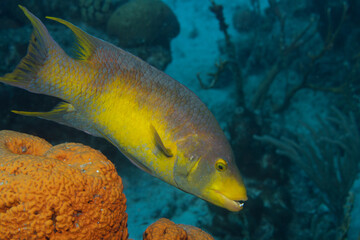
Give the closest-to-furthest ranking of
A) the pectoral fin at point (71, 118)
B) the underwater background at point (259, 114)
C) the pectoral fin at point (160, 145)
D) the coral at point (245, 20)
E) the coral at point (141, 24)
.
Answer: the pectoral fin at point (160, 145) → the pectoral fin at point (71, 118) → the underwater background at point (259, 114) → the coral at point (141, 24) → the coral at point (245, 20)

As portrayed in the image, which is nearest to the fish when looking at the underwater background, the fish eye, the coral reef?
the fish eye

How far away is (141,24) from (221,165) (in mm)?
7137

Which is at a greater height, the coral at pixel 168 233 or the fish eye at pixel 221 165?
the fish eye at pixel 221 165

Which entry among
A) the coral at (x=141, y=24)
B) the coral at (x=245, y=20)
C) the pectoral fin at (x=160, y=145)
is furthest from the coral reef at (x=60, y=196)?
the coral at (x=245, y=20)

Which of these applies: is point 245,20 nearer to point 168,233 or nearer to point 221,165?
point 221,165

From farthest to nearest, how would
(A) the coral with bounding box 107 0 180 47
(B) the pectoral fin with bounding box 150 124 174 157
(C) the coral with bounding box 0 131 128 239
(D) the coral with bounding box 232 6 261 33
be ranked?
(D) the coral with bounding box 232 6 261 33
(A) the coral with bounding box 107 0 180 47
(B) the pectoral fin with bounding box 150 124 174 157
(C) the coral with bounding box 0 131 128 239

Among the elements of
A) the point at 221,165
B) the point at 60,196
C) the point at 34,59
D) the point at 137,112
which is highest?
the point at 34,59

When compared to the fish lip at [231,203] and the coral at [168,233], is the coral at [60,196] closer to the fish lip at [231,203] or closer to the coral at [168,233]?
the coral at [168,233]

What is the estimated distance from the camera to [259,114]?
521cm

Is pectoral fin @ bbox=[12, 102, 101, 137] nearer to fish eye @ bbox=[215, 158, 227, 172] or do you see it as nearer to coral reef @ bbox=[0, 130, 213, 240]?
coral reef @ bbox=[0, 130, 213, 240]

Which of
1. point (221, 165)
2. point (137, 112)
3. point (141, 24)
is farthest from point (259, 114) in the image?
point (141, 24)

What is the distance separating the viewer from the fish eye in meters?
1.70

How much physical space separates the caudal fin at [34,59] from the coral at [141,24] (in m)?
5.88

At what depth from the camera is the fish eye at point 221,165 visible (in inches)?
66.8
